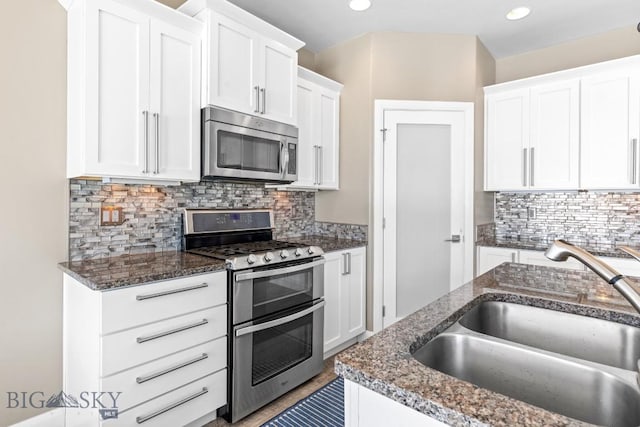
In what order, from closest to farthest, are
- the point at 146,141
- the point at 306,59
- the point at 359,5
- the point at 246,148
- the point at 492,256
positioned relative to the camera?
the point at 146,141 < the point at 246,148 < the point at 359,5 < the point at 492,256 < the point at 306,59

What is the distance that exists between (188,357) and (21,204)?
1223mm

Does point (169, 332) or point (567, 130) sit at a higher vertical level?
point (567, 130)

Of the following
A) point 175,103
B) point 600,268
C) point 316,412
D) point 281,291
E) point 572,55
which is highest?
point 572,55

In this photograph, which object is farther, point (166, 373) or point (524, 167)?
point (524, 167)

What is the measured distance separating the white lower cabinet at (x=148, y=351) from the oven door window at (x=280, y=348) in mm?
217

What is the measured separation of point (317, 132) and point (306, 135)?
0.51 ft

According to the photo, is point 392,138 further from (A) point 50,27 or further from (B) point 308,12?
(A) point 50,27

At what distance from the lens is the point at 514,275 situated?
5.54 feet

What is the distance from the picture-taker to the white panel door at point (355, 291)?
3053mm

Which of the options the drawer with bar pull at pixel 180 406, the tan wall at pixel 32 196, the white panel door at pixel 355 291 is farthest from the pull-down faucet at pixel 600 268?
the tan wall at pixel 32 196

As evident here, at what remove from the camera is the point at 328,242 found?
321 centimetres

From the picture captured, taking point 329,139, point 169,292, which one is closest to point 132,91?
point 169,292

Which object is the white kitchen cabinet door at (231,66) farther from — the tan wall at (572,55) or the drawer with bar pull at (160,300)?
the tan wall at (572,55)

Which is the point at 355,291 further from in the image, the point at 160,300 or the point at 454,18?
the point at 454,18
